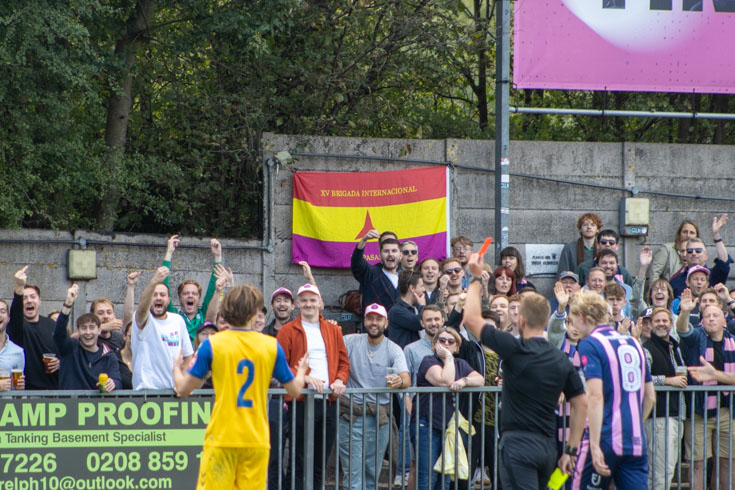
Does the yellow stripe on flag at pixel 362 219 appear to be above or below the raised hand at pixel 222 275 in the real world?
above

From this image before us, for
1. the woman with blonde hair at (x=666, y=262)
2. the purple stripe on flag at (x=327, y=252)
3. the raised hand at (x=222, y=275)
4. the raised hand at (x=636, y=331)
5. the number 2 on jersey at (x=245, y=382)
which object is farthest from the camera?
the woman with blonde hair at (x=666, y=262)

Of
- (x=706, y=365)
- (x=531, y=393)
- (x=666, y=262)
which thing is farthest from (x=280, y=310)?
(x=666, y=262)

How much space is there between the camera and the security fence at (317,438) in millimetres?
7836

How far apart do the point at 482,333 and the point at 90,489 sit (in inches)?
137

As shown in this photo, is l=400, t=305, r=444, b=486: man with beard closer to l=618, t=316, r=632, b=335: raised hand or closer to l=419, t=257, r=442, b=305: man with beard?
l=419, t=257, r=442, b=305: man with beard

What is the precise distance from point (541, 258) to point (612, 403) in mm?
6016

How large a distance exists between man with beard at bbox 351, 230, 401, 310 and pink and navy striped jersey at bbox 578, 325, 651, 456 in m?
4.21

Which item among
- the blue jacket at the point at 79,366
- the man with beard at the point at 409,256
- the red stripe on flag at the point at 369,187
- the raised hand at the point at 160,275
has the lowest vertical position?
the blue jacket at the point at 79,366

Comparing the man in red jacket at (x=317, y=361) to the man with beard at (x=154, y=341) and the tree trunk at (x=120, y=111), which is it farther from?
the tree trunk at (x=120, y=111)

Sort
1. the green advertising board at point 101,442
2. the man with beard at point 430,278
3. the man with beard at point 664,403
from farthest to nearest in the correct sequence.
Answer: the man with beard at point 430,278, the man with beard at point 664,403, the green advertising board at point 101,442

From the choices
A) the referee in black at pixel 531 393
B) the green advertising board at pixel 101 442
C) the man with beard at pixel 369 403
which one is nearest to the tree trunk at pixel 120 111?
the man with beard at pixel 369 403

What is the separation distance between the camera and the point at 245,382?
6555 millimetres

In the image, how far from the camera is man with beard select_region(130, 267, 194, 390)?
8609 mm

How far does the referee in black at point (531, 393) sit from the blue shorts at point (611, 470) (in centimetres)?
18
